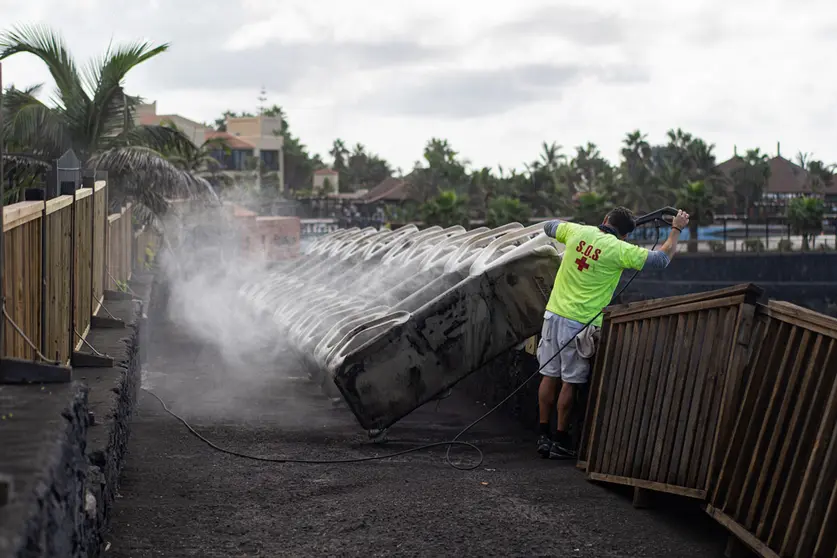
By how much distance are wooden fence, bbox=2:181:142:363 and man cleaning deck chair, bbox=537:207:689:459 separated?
3.40 metres

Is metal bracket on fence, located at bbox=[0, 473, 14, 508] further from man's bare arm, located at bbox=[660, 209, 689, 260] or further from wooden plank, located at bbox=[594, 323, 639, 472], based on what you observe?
man's bare arm, located at bbox=[660, 209, 689, 260]

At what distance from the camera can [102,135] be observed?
63.0 ft

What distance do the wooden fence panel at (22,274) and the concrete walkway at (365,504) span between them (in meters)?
1.12

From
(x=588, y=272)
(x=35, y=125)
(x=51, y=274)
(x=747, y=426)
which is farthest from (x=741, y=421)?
(x=35, y=125)

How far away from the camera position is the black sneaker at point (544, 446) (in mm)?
7902

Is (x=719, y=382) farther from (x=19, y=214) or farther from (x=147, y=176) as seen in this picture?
(x=147, y=176)

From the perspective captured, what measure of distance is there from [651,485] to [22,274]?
372 centimetres

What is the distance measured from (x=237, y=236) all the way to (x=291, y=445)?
2333 cm

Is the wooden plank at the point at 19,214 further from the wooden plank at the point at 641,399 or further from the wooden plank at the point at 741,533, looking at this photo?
the wooden plank at the point at 741,533

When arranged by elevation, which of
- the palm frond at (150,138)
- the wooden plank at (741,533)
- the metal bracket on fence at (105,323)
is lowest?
the metal bracket on fence at (105,323)

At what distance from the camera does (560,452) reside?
25.7ft

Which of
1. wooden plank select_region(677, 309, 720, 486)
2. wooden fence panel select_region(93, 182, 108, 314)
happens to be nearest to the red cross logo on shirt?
wooden plank select_region(677, 309, 720, 486)

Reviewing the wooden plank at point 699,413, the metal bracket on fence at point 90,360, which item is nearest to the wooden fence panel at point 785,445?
the wooden plank at point 699,413

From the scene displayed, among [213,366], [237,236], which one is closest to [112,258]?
[213,366]
